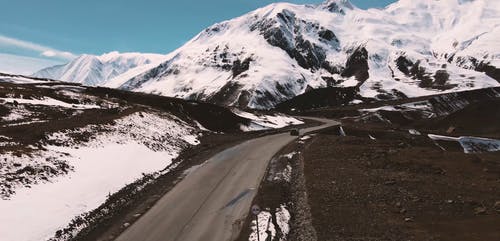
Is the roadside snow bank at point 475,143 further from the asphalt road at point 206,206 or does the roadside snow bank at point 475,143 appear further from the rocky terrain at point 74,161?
the asphalt road at point 206,206

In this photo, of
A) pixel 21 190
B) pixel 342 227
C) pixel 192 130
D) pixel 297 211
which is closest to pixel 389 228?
pixel 342 227

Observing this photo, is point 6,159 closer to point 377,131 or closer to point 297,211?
point 297,211

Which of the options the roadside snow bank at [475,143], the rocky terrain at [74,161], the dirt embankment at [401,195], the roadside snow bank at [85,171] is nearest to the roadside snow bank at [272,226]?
the dirt embankment at [401,195]

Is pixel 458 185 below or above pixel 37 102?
below

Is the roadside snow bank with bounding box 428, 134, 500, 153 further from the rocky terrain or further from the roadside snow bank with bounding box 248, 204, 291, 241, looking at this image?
the roadside snow bank with bounding box 248, 204, 291, 241

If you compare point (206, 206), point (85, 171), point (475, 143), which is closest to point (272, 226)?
point (206, 206)

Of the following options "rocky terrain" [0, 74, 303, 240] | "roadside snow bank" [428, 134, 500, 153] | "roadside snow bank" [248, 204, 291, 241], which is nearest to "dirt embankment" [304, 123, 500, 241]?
"roadside snow bank" [248, 204, 291, 241]

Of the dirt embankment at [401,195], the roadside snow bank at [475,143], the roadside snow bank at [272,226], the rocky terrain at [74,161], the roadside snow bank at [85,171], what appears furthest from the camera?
the roadside snow bank at [475,143]
